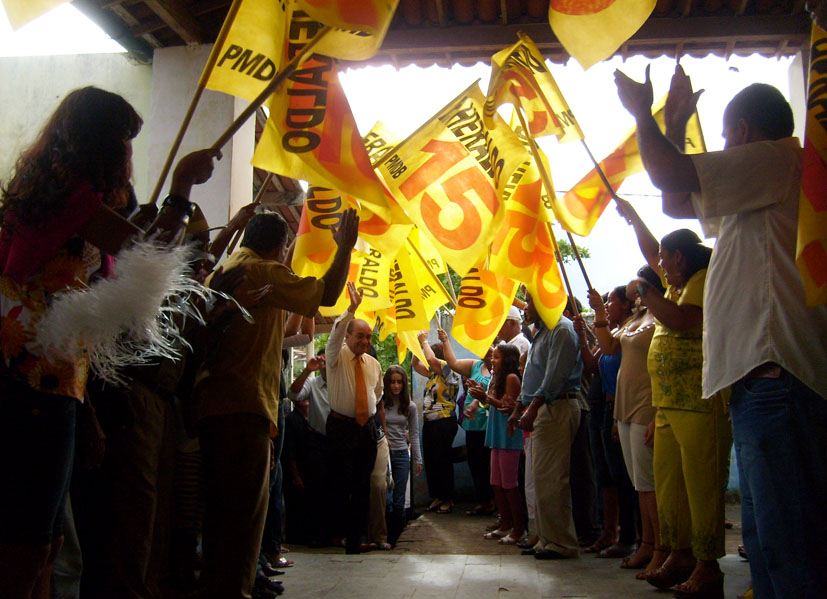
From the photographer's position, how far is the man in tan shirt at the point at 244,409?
9.74 ft

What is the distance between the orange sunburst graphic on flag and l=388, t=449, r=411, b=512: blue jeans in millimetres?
5273

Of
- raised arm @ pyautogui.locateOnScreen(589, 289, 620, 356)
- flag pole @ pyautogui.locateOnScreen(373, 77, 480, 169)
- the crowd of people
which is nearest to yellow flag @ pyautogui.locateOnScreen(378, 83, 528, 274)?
flag pole @ pyautogui.locateOnScreen(373, 77, 480, 169)

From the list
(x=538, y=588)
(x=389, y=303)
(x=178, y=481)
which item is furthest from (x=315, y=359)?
(x=538, y=588)

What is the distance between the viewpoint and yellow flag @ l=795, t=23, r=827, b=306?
2.18m

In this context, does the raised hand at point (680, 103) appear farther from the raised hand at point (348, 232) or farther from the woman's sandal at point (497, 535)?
the woman's sandal at point (497, 535)

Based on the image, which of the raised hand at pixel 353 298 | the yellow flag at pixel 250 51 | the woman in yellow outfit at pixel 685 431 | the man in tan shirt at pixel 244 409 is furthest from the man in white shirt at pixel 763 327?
the raised hand at pixel 353 298

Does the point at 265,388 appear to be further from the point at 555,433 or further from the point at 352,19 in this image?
the point at 555,433

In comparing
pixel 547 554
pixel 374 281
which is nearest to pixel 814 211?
pixel 547 554

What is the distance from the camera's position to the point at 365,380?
6.51m

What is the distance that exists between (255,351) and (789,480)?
7.01ft

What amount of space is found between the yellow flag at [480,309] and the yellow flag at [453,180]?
83 centimetres

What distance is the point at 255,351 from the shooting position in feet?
10.6

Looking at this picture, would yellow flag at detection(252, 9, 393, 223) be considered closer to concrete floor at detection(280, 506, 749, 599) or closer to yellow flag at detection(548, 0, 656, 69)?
yellow flag at detection(548, 0, 656, 69)

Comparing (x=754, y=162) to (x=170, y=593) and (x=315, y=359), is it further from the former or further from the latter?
(x=315, y=359)
